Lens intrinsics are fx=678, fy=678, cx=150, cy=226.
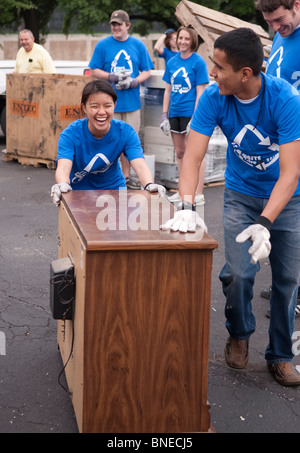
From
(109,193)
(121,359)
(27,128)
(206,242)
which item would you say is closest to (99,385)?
(121,359)

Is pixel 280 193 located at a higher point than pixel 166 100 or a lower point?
higher

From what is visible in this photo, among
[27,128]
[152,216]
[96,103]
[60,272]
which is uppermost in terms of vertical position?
[96,103]

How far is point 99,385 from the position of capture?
297 centimetres

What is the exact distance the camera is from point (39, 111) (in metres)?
10.1

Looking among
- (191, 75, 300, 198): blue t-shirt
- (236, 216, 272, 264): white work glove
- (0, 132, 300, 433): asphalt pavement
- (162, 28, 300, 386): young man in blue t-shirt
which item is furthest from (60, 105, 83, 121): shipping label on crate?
(236, 216, 272, 264): white work glove

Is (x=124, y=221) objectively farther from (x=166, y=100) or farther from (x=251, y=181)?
(x=166, y=100)

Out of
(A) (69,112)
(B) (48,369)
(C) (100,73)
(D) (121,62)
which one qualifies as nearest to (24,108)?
(A) (69,112)

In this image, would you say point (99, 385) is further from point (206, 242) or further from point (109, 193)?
point (109, 193)

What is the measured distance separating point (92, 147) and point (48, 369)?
146 centimetres

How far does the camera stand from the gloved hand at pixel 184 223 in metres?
3.07

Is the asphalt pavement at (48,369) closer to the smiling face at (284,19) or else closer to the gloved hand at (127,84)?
the smiling face at (284,19)

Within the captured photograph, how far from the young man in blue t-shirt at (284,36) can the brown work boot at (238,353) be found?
1750 mm

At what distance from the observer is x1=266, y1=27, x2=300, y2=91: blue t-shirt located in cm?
443

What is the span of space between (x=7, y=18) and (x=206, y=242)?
82.7ft
